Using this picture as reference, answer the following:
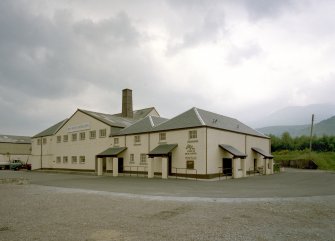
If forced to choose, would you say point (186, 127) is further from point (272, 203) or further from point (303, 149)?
point (303, 149)

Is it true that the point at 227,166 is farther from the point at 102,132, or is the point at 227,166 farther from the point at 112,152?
the point at 102,132

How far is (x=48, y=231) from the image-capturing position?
8.83m

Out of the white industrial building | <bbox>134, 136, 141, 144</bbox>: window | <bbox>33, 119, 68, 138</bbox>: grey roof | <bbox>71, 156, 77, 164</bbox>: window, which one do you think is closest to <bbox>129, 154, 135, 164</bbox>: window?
the white industrial building

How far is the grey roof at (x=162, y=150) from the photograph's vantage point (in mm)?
30944

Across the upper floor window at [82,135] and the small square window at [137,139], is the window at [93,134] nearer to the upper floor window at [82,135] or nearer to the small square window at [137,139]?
the upper floor window at [82,135]

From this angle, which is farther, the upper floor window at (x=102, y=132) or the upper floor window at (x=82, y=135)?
the upper floor window at (x=82, y=135)

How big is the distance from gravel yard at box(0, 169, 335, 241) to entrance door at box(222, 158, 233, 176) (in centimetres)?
1723

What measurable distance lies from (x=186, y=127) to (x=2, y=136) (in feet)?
195

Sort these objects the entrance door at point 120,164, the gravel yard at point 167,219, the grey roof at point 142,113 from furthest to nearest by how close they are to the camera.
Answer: the grey roof at point 142,113
the entrance door at point 120,164
the gravel yard at point 167,219

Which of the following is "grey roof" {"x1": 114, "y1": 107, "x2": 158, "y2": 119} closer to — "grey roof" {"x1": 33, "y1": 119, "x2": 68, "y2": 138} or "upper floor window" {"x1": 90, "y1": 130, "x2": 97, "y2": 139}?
"upper floor window" {"x1": 90, "y1": 130, "x2": 97, "y2": 139}

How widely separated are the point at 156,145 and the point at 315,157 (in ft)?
108

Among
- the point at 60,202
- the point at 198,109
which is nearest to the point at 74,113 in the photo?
the point at 198,109

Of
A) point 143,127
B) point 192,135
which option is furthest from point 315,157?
point 143,127

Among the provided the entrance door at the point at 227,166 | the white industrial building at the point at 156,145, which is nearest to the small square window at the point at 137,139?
the white industrial building at the point at 156,145
